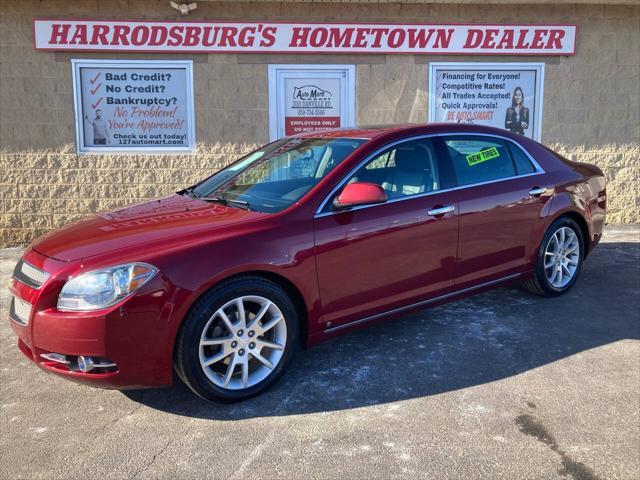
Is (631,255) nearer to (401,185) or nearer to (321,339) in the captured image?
(401,185)

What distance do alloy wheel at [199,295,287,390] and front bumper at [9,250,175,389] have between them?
0.26m

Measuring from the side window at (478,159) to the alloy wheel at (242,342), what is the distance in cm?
187

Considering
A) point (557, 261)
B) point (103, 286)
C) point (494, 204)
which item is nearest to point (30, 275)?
point (103, 286)

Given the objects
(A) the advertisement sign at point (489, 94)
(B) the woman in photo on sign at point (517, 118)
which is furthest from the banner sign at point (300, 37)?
(B) the woman in photo on sign at point (517, 118)

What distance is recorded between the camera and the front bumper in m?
3.05

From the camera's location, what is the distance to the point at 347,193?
373 cm

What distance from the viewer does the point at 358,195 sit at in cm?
369

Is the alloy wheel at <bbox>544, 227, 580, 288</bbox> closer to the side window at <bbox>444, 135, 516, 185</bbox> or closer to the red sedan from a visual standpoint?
the red sedan

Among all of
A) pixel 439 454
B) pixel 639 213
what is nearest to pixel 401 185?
pixel 439 454

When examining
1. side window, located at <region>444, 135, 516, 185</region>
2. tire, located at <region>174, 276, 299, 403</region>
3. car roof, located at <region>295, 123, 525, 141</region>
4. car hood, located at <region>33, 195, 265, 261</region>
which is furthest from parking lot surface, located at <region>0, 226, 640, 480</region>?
car roof, located at <region>295, 123, 525, 141</region>

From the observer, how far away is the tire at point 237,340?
3.25m

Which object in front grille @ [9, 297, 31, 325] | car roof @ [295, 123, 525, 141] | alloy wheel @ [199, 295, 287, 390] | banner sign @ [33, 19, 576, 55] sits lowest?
alloy wheel @ [199, 295, 287, 390]

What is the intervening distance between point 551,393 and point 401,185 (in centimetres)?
170

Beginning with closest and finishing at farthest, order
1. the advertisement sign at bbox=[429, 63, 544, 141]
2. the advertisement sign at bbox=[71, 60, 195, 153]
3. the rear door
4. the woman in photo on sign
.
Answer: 1. the rear door
2. the advertisement sign at bbox=[71, 60, 195, 153]
3. the advertisement sign at bbox=[429, 63, 544, 141]
4. the woman in photo on sign
